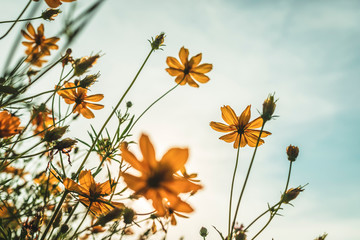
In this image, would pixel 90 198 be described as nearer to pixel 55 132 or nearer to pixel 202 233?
pixel 55 132

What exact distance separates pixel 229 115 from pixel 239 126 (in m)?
0.10

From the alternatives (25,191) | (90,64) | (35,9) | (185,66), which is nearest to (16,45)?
(35,9)

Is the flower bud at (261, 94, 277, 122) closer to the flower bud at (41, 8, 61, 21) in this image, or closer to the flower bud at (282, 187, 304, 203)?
the flower bud at (282, 187, 304, 203)

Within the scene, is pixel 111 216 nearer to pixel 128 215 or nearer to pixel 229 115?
pixel 128 215

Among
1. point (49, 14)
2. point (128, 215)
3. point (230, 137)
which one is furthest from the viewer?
point (230, 137)

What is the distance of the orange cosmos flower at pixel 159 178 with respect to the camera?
2.07 ft

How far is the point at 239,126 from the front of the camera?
1546 millimetres

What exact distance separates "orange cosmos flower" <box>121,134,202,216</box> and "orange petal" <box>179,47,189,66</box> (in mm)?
1436

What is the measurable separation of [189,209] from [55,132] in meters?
0.70

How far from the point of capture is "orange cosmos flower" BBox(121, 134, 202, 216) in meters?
0.63

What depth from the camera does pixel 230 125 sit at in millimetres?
1568

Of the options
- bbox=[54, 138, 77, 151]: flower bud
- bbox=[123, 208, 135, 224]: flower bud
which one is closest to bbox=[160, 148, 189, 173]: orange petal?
bbox=[123, 208, 135, 224]: flower bud

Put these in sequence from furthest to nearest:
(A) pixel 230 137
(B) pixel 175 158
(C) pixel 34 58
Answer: (A) pixel 230 137 → (C) pixel 34 58 → (B) pixel 175 158

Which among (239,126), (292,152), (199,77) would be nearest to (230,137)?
(239,126)
